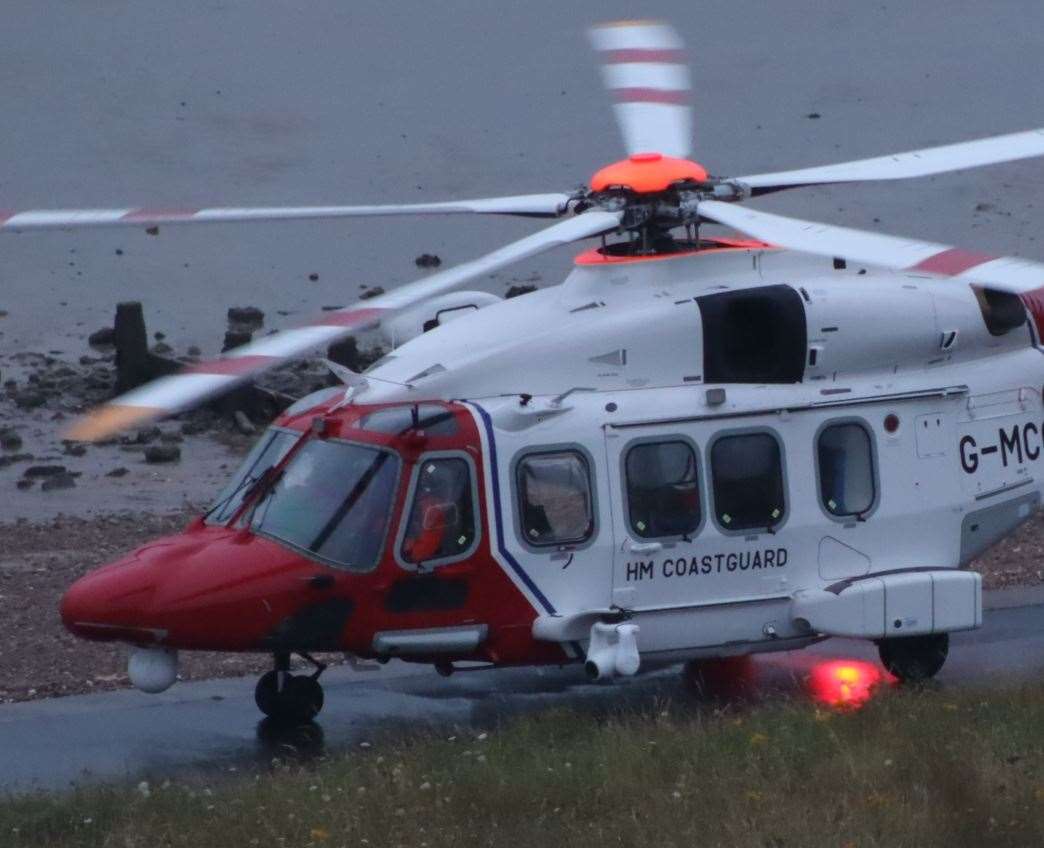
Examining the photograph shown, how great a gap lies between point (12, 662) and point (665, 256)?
4834 millimetres

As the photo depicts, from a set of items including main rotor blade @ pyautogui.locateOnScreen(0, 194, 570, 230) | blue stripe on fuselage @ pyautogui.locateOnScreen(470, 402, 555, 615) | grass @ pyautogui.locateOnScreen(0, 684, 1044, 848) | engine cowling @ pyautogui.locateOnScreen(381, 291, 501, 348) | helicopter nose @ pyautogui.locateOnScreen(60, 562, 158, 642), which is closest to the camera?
grass @ pyautogui.locateOnScreen(0, 684, 1044, 848)

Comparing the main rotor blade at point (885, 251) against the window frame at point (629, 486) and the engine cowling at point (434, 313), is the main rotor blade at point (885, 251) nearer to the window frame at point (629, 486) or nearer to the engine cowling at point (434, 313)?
the window frame at point (629, 486)

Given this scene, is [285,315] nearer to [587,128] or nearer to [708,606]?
[587,128]

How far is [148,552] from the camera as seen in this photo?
416 inches

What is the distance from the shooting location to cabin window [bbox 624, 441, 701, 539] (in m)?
10.8

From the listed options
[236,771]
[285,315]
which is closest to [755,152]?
[285,315]

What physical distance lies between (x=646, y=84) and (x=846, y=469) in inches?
96.9

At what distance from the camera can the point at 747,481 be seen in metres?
11.1

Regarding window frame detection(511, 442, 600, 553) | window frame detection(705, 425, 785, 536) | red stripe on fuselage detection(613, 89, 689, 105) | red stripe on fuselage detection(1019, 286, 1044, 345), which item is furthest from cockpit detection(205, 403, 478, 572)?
red stripe on fuselage detection(1019, 286, 1044, 345)

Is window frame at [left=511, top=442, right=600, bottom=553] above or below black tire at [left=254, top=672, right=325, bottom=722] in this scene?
above

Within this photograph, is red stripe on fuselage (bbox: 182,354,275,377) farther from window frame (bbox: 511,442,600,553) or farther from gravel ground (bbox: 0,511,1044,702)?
gravel ground (bbox: 0,511,1044,702)

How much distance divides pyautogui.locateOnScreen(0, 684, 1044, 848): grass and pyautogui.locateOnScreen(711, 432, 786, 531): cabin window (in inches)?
54.4

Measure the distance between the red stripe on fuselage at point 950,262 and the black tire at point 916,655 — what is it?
11.1 feet

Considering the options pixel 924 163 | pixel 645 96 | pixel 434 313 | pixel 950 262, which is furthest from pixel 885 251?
pixel 434 313
